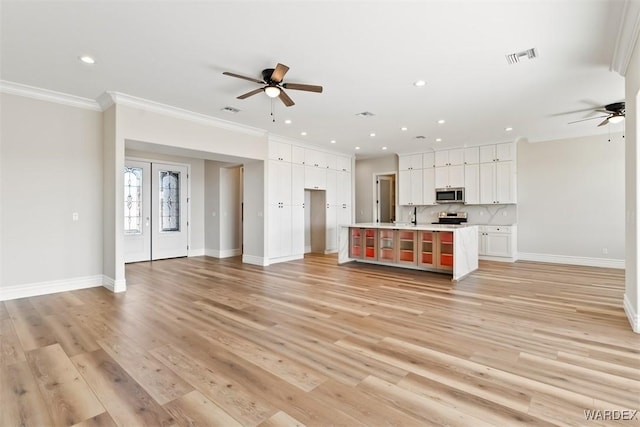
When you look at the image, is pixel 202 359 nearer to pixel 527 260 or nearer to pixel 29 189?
pixel 29 189

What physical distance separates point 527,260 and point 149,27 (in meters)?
8.44

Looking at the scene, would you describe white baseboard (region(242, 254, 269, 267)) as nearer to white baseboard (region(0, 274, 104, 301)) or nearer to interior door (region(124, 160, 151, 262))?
interior door (region(124, 160, 151, 262))

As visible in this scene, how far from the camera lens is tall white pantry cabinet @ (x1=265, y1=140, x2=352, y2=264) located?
7.14 metres

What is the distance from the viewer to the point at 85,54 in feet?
11.3

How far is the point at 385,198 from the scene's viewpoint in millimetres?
10430

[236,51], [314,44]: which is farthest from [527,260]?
[236,51]

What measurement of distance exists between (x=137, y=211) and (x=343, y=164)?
5420 millimetres

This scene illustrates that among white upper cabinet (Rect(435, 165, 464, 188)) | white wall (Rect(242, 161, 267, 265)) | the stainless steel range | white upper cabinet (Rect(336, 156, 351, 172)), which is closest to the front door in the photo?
white wall (Rect(242, 161, 267, 265))

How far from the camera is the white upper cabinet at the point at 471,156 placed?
7.94 meters

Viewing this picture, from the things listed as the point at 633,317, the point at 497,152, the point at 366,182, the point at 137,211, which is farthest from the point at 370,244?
the point at 137,211

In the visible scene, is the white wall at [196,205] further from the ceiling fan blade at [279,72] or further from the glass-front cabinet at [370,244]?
the ceiling fan blade at [279,72]

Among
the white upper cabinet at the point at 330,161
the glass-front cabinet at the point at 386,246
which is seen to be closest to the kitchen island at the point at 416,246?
the glass-front cabinet at the point at 386,246

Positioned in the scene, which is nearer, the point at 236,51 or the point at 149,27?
the point at 149,27

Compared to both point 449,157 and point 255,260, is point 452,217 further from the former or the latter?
point 255,260
